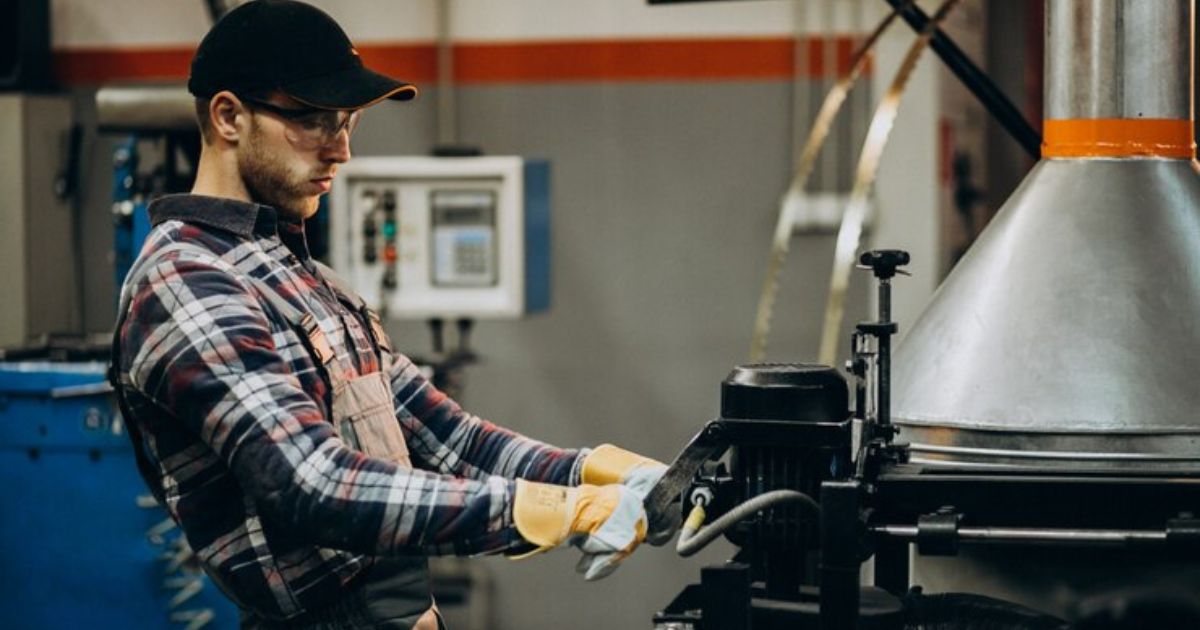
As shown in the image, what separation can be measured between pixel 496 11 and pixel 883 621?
3177mm

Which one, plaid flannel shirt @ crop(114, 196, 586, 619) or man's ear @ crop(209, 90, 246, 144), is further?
man's ear @ crop(209, 90, 246, 144)

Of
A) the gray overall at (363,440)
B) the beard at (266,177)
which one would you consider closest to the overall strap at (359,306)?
the gray overall at (363,440)

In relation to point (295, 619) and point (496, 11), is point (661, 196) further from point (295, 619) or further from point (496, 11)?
point (295, 619)

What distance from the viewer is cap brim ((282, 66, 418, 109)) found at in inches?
82.0

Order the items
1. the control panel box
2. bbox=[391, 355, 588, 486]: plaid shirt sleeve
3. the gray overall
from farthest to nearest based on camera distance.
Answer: the control panel box → bbox=[391, 355, 588, 486]: plaid shirt sleeve → the gray overall

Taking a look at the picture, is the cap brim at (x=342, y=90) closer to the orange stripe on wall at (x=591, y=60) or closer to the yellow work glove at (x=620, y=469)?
the yellow work glove at (x=620, y=469)

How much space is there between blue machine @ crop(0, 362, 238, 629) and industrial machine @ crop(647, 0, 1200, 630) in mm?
2117

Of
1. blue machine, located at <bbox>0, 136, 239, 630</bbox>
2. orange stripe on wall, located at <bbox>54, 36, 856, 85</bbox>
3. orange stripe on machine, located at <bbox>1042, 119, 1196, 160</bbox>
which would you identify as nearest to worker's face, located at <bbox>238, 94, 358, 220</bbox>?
orange stripe on machine, located at <bbox>1042, 119, 1196, 160</bbox>

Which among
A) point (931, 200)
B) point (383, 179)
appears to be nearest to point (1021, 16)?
point (931, 200)

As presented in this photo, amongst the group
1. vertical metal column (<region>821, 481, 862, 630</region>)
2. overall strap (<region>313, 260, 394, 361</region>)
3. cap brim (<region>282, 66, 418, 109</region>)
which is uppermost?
cap brim (<region>282, 66, 418, 109</region>)

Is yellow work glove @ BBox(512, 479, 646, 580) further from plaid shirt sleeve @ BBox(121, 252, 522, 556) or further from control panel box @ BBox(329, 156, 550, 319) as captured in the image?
control panel box @ BBox(329, 156, 550, 319)

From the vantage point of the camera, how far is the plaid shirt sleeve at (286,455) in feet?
6.29

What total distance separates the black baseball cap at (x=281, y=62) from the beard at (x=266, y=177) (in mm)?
64

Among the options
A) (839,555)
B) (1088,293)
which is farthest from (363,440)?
(1088,293)
